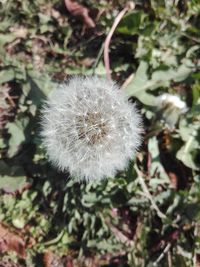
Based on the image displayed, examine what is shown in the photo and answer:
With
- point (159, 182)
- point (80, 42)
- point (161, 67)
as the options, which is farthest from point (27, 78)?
point (159, 182)

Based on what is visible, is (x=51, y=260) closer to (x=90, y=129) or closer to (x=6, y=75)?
(x=90, y=129)

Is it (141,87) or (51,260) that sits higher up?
(141,87)

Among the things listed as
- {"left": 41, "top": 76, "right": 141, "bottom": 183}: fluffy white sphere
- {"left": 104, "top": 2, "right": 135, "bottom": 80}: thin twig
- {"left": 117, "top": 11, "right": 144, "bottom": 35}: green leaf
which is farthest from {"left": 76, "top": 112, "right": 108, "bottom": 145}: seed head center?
{"left": 117, "top": 11, "right": 144, "bottom": 35}: green leaf

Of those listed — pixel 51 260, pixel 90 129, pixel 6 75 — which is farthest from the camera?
pixel 6 75

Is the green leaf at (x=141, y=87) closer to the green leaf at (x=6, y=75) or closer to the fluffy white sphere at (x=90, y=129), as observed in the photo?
the fluffy white sphere at (x=90, y=129)

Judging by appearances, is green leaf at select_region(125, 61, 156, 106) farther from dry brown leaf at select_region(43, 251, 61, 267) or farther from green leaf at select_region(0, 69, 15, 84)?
dry brown leaf at select_region(43, 251, 61, 267)

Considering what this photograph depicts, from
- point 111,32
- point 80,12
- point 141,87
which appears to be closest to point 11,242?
point 141,87

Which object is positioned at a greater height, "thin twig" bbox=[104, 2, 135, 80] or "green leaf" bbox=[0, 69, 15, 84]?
"thin twig" bbox=[104, 2, 135, 80]
